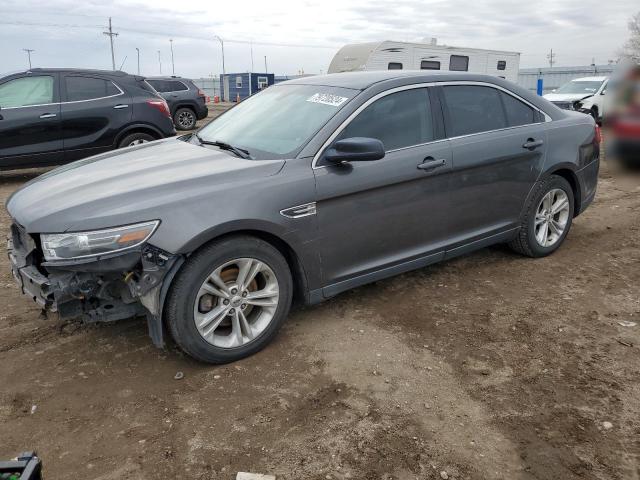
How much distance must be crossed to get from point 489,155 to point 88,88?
656cm

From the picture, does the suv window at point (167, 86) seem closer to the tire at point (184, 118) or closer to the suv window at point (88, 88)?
the tire at point (184, 118)

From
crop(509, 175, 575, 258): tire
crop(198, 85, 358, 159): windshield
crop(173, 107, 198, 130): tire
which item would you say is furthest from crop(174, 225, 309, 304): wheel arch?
Result: crop(173, 107, 198, 130): tire

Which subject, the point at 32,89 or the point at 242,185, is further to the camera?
the point at 32,89

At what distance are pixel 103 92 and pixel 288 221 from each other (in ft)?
21.0

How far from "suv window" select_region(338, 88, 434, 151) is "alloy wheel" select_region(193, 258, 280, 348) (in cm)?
106

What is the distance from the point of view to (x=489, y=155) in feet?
13.5

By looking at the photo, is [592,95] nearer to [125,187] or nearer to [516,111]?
[125,187]

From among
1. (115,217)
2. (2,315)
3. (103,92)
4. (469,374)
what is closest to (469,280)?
(469,374)

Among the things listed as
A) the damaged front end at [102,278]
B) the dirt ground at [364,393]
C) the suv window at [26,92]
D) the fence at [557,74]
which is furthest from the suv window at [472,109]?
the suv window at [26,92]

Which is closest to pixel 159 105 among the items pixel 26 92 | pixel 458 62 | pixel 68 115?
pixel 68 115

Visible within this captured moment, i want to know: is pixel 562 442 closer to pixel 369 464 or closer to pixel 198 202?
pixel 369 464

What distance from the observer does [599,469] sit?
2.36m

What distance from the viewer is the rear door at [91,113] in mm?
7961

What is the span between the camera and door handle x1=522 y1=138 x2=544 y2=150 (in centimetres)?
437
